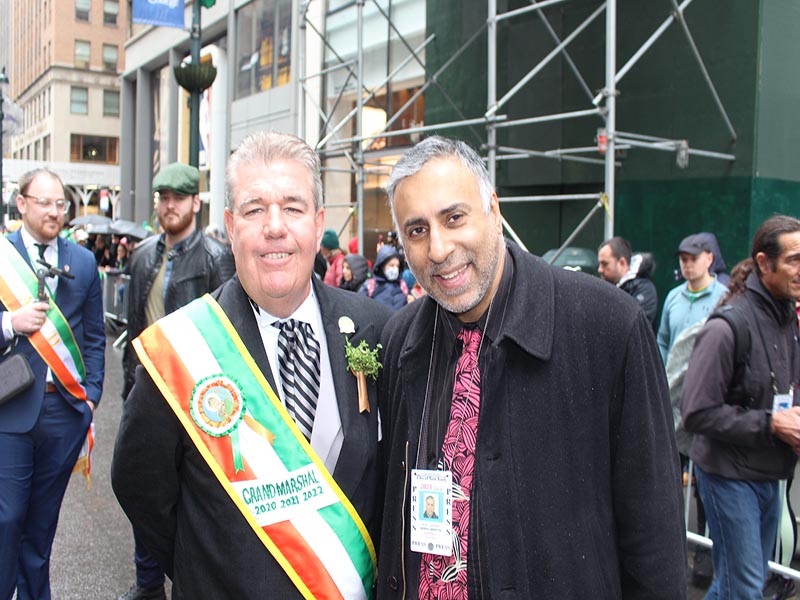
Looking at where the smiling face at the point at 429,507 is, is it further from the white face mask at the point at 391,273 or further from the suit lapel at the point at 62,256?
the white face mask at the point at 391,273

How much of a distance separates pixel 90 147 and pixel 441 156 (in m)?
58.8

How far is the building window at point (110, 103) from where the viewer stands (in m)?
54.8

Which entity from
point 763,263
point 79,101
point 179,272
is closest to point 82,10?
point 79,101

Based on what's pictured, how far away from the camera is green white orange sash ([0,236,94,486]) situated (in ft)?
12.1

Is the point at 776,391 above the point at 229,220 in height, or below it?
below

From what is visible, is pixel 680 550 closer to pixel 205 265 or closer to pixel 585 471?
pixel 585 471

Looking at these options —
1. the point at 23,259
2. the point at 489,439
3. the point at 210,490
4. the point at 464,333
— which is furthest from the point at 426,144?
the point at 23,259

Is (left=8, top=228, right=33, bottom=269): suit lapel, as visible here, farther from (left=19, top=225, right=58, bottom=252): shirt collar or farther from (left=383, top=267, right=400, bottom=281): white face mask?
(left=383, top=267, right=400, bottom=281): white face mask

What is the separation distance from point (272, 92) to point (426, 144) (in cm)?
1581

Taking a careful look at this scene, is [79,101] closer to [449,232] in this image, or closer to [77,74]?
[77,74]

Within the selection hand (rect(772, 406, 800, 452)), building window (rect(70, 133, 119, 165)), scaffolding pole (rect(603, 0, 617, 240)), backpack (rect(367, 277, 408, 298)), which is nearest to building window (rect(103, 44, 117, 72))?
building window (rect(70, 133, 119, 165))

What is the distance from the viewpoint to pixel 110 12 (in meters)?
53.7

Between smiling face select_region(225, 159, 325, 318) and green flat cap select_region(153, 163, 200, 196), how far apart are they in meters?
2.04

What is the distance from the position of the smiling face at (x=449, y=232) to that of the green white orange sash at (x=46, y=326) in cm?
256
